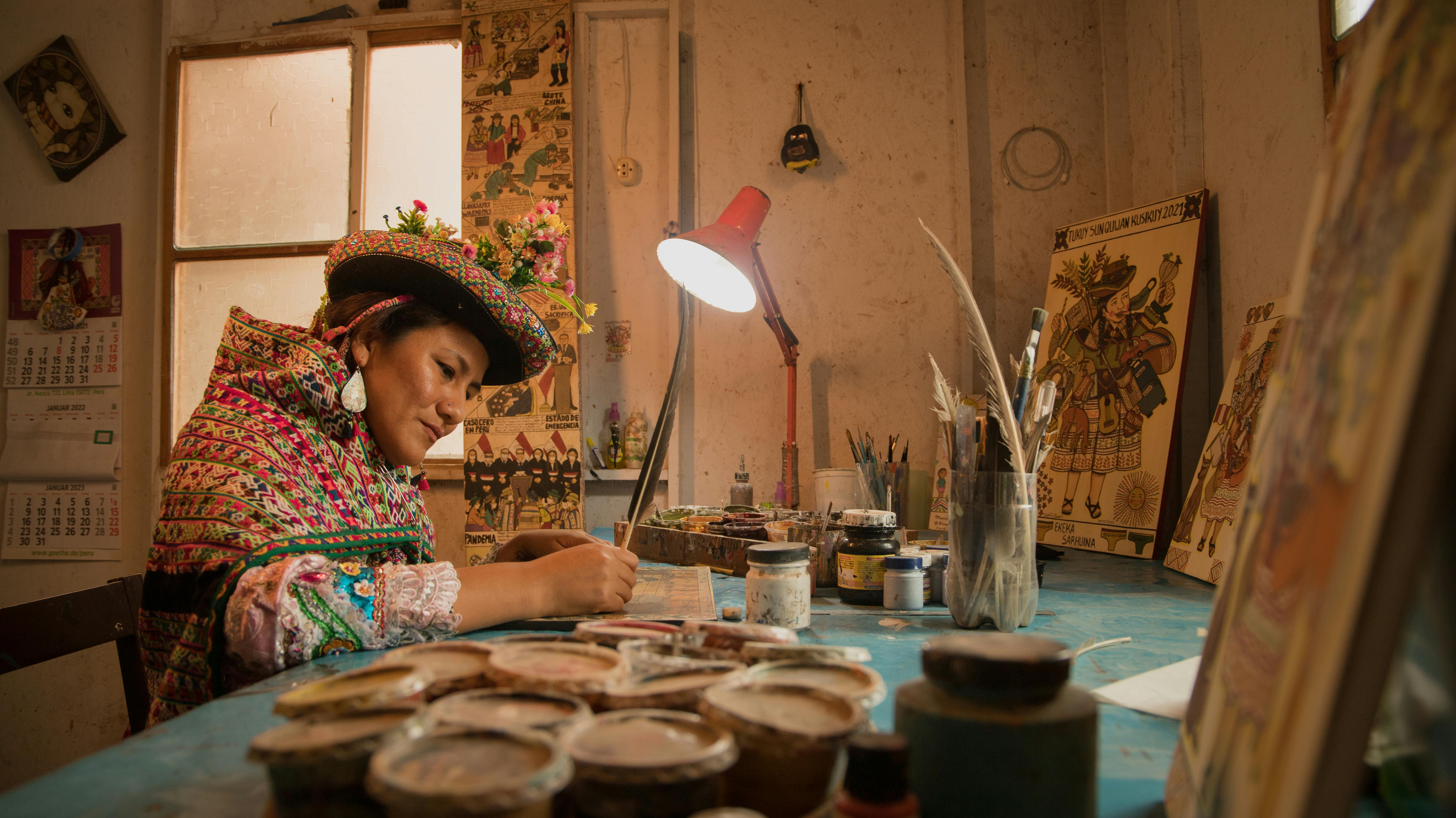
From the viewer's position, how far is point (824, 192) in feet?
9.57

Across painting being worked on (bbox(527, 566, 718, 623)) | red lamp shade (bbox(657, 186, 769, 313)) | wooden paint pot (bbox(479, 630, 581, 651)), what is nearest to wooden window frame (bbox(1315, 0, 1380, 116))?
red lamp shade (bbox(657, 186, 769, 313))

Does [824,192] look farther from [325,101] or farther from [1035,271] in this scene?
[325,101]

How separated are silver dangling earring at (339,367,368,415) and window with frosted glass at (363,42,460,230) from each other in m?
1.93

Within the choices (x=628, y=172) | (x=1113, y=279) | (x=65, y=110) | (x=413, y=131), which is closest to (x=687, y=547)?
(x=1113, y=279)

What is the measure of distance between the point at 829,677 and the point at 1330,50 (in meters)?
1.90

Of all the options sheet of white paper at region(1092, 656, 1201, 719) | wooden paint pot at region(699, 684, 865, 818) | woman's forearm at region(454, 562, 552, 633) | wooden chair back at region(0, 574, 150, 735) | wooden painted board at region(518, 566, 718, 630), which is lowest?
wooden chair back at region(0, 574, 150, 735)

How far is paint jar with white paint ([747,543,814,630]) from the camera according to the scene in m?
1.14

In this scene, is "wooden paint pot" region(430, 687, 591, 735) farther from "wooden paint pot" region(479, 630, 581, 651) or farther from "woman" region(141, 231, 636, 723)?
"woman" region(141, 231, 636, 723)

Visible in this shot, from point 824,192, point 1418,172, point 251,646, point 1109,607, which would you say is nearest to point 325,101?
point 824,192

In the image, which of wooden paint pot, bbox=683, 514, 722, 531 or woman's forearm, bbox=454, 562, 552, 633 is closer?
woman's forearm, bbox=454, 562, 552, 633

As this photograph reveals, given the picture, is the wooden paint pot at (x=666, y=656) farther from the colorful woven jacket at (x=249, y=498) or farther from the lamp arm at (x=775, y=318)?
the lamp arm at (x=775, y=318)

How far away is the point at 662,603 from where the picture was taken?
1362mm

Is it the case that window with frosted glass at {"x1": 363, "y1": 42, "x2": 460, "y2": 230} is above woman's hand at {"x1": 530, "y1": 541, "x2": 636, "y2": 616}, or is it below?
above

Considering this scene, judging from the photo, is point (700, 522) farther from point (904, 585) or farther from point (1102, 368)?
point (1102, 368)
